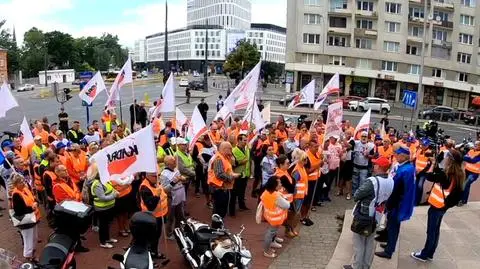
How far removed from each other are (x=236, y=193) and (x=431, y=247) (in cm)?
462

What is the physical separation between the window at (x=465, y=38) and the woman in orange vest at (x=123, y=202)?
59.2 metres

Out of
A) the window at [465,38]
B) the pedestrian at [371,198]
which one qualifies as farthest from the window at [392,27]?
the pedestrian at [371,198]

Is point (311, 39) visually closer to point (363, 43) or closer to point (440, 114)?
point (363, 43)

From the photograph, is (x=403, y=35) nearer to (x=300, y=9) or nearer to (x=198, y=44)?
(x=300, y=9)

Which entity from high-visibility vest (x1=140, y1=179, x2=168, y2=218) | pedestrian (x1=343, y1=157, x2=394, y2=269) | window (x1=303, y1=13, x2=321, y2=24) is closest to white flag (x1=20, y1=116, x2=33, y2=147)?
high-visibility vest (x1=140, y1=179, x2=168, y2=218)

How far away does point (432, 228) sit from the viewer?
796cm

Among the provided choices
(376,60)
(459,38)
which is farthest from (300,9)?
(459,38)

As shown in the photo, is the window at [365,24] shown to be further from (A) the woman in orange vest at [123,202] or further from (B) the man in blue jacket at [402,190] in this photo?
(B) the man in blue jacket at [402,190]

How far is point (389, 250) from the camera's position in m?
8.12

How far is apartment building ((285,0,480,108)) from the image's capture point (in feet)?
192

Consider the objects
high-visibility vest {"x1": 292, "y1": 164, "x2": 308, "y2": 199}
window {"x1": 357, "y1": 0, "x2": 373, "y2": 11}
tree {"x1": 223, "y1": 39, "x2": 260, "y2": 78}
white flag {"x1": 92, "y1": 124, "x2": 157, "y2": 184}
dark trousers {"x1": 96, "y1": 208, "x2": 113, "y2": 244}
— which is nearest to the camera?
white flag {"x1": 92, "y1": 124, "x2": 157, "y2": 184}

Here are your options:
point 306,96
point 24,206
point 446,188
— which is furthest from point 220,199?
point 306,96

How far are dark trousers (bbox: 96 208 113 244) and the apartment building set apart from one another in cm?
5128

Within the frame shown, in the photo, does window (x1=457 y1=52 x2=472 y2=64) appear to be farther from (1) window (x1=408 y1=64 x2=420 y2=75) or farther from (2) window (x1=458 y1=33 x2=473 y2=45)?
(1) window (x1=408 y1=64 x2=420 y2=75)
